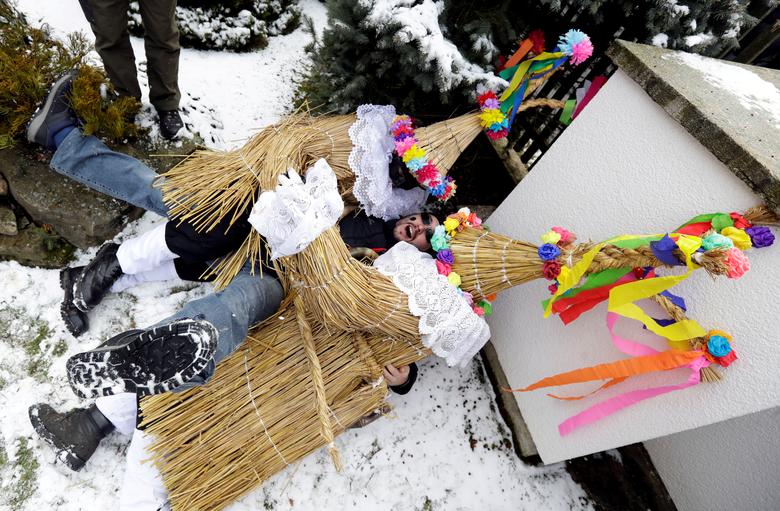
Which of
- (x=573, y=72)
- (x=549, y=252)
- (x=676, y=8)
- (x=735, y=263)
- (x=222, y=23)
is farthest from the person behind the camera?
(x=222, y=23)

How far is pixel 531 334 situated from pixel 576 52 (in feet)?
4.23

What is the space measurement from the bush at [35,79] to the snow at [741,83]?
2.52 m

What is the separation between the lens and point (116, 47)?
1.98m

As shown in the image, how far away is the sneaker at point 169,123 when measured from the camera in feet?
7.44

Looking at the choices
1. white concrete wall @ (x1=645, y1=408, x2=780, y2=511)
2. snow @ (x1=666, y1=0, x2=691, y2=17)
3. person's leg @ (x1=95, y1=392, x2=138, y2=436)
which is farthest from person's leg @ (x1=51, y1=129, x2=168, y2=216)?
white concrete wall @ (x1=645, y1=408, x2=780, y2=511)

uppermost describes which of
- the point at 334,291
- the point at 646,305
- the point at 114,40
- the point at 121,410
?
the point at 646,305

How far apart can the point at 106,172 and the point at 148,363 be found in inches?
41.1

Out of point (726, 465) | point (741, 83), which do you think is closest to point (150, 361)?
point (726, 465)

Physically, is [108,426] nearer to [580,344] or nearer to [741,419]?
[580,344]

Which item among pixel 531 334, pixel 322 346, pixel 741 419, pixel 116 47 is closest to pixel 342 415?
pixel 322 346

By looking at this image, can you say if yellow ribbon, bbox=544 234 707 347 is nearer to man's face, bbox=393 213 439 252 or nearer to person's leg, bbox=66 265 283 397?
man's face, bbox=393 213 439 252

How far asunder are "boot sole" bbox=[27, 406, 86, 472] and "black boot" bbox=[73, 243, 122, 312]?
0.49 m

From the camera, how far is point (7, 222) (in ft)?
6.55

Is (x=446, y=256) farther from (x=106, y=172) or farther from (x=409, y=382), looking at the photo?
(x=106, y=172)
